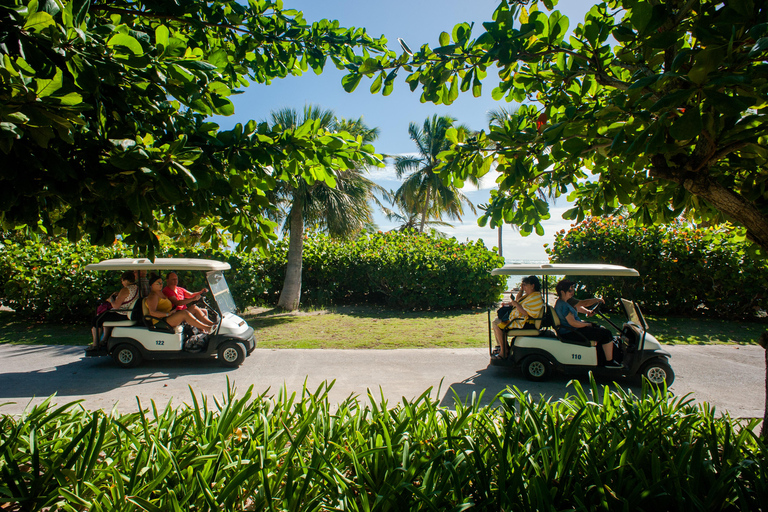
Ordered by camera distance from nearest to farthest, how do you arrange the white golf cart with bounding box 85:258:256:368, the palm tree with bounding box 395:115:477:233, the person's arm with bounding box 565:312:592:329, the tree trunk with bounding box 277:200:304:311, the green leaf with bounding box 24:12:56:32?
the green leaf with bounding box 24:12:56:32 < the person's arm with bounding box 565:312:592:329 < the white golf cart with bounding box 85:258:256:368 < the tree trunk with bounding box 277:200:304:311 < the palm tree with bounding box 395:115:477:233

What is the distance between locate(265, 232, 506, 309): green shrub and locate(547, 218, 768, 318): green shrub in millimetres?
2714

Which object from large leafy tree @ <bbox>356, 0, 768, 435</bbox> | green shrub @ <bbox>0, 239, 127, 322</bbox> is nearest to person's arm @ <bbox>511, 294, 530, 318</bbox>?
large leafy tree @ <bbox>356, 0, 768, 435</bbox>

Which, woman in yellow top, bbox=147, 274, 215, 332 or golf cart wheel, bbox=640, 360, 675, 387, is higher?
woman in yellow top, bbox=147, 274, 215, 332

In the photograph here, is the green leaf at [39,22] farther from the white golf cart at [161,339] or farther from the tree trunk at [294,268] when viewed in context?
the tree trunk at [294,268]

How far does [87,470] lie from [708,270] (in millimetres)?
12201

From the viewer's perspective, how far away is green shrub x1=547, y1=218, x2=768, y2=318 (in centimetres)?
945

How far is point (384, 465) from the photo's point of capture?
2166 millimetres

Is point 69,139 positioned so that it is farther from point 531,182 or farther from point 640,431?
point 640,431

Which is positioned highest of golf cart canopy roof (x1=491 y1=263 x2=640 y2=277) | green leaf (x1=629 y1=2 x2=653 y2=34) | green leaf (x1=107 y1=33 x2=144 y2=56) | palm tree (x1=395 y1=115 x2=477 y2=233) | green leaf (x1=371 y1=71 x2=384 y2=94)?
palm tree (x1=395 y1=115 x2=477 y2=233)

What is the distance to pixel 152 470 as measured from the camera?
2.14m

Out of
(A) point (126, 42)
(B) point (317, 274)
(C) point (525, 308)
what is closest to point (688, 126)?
(A) point (126, 42)

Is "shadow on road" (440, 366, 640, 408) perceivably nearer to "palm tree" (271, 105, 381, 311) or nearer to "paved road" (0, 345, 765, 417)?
"paved road" (0, 345, 765, 417)

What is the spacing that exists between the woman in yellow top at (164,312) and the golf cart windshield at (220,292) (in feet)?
1.61

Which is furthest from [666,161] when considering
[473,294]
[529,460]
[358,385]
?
[473,294]
